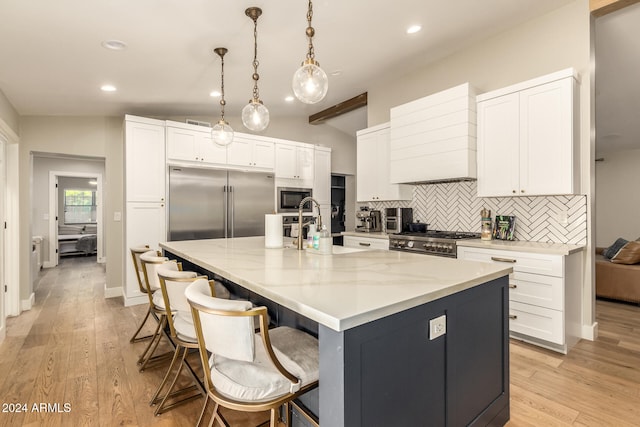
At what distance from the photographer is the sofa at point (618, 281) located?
378cm

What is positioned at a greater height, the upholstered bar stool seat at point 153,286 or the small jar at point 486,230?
the small jar at point 486,230

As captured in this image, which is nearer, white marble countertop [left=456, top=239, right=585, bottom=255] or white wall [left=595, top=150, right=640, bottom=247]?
white marble countertop [left=456, top=239, right=585, bottom=255]

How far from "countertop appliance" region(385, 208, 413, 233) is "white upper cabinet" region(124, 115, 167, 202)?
117 inches

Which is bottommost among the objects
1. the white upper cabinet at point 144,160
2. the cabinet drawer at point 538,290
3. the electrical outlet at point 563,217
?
the cabinet drawer at point 538,290

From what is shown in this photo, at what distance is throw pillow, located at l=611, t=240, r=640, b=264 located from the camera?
3.89 meters

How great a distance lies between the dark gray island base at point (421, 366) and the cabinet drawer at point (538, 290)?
47.6 inches

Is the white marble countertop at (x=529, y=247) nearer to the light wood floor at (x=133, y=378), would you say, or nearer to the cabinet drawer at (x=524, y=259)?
the cabinet drawer at (x=524, y=259)

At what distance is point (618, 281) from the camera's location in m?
3.89

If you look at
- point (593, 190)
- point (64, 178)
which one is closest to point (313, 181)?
point (593, 190)

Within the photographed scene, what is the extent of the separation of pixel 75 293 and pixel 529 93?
6.08 meters

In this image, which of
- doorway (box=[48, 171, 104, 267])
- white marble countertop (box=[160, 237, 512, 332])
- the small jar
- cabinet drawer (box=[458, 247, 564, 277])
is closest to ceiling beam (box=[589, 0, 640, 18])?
the small jar

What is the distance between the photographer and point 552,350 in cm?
270

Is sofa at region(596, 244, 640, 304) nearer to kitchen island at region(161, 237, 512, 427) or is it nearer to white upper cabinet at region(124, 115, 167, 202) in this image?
kitchen island at region(161, 237, 512, 427)

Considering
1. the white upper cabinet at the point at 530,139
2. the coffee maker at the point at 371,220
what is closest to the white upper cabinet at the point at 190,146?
the coffee maker at the point at 371,220
